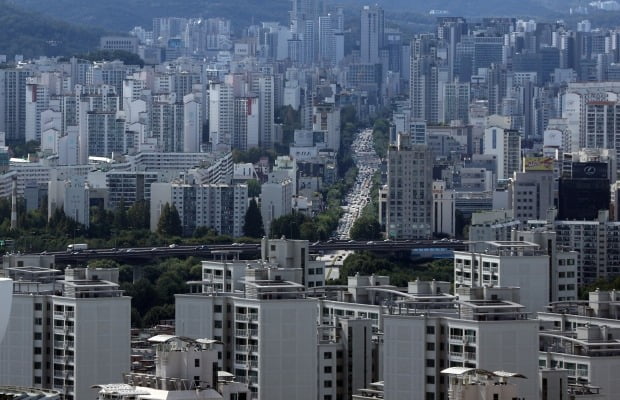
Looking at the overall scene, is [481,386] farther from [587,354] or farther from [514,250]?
[514,250]

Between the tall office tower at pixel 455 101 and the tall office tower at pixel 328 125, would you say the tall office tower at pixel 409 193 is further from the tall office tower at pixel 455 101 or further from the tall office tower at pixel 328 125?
the tall office tower at pixel 455 101

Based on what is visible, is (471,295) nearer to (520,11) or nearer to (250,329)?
(250,329)

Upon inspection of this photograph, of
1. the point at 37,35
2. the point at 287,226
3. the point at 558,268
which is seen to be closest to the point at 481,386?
the point at 558,268

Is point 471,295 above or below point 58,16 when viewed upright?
below

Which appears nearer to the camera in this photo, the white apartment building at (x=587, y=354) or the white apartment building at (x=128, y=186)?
the white apartment building at (x=587, y=354)

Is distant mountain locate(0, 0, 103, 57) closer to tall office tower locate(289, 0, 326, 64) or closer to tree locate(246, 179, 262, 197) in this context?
tall office tower locate(289, 0, 326, 64)

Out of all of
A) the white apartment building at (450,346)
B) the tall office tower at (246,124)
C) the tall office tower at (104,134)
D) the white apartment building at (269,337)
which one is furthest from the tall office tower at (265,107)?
the white apartment building at (450,346)

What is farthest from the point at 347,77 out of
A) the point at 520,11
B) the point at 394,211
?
the point at 394,211
